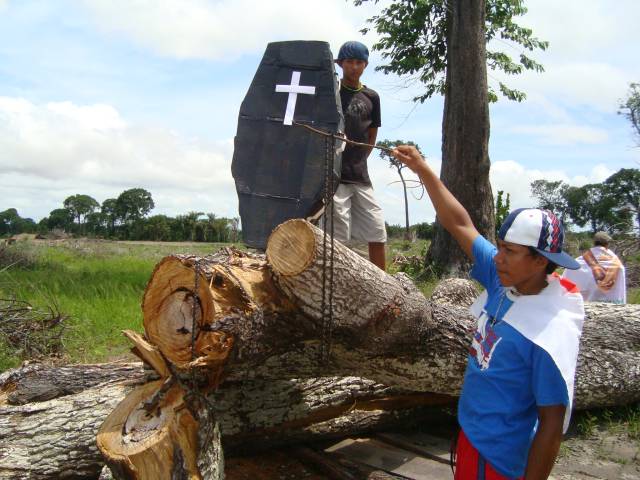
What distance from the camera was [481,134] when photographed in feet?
30.2

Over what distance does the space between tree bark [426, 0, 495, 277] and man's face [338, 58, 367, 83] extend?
414 centimetres

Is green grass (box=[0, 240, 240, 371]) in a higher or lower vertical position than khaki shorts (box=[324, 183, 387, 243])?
lower

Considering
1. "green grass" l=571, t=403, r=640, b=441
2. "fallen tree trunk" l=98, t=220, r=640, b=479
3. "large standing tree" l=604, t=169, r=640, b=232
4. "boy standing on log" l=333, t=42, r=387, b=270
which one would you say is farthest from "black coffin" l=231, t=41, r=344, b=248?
"large standing tree" l=604, t=169, r=640, b=232

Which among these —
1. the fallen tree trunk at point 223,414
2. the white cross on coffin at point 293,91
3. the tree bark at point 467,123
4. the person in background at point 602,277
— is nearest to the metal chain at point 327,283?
the fallen tree trunk at point 223,414

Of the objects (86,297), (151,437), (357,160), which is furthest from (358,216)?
(86,297)

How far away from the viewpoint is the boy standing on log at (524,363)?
214cm

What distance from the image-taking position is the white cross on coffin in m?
5.03

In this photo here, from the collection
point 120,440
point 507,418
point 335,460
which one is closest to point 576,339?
point 507,418

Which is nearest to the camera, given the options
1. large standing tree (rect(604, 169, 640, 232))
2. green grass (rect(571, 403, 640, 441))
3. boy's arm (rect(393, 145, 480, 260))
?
boy's arm (rect(393, 145, 480, 260))

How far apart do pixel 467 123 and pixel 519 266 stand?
7224 millimetres

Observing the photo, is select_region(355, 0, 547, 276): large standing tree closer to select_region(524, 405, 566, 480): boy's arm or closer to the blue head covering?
the blue head covering

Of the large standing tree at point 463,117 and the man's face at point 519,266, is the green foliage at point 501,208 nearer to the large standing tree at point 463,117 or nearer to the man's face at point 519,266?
the large standing tree at point 463,117

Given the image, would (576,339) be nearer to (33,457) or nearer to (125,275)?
(33,457)

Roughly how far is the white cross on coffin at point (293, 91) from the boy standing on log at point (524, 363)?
117 inches
